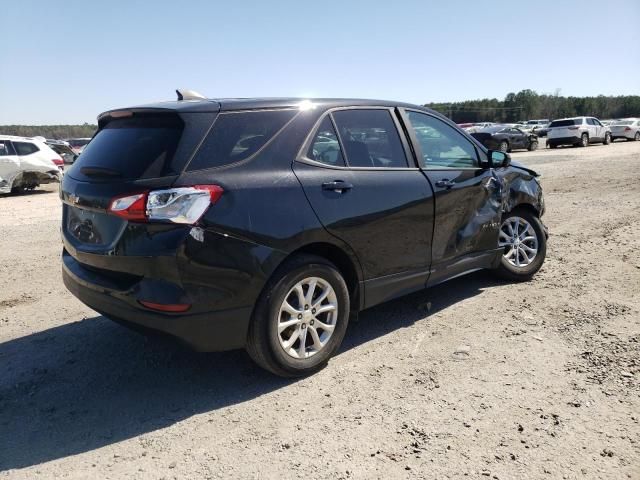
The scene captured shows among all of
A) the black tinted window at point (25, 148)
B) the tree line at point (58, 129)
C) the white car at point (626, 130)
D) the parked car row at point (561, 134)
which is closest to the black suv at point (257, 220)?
the black tinted window at point (25, 148)

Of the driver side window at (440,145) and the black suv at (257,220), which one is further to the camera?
the driver side window at (440,145)

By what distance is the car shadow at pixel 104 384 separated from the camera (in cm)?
294

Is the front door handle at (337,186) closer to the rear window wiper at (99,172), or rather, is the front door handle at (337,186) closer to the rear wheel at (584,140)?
the rear window wiper at (99,172)

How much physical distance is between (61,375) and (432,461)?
2.53 meters

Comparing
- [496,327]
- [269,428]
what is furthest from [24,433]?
[496,327]

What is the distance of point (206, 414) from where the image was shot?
10.3 ft

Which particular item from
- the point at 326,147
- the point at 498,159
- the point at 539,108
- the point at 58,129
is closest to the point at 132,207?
the point at 326,147

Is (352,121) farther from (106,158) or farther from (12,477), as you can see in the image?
(12,477)

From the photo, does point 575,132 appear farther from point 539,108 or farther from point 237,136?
point 539,108

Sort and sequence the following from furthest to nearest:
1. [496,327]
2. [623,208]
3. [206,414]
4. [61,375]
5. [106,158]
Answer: [623,208] → [496,327] → [61,375] → [106,158] → [206,414]

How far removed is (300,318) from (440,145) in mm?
2117

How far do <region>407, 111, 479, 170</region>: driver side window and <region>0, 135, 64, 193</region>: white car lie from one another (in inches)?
559

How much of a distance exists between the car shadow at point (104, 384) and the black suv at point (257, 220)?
35 centimetres

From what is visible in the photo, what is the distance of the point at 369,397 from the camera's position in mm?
3242
